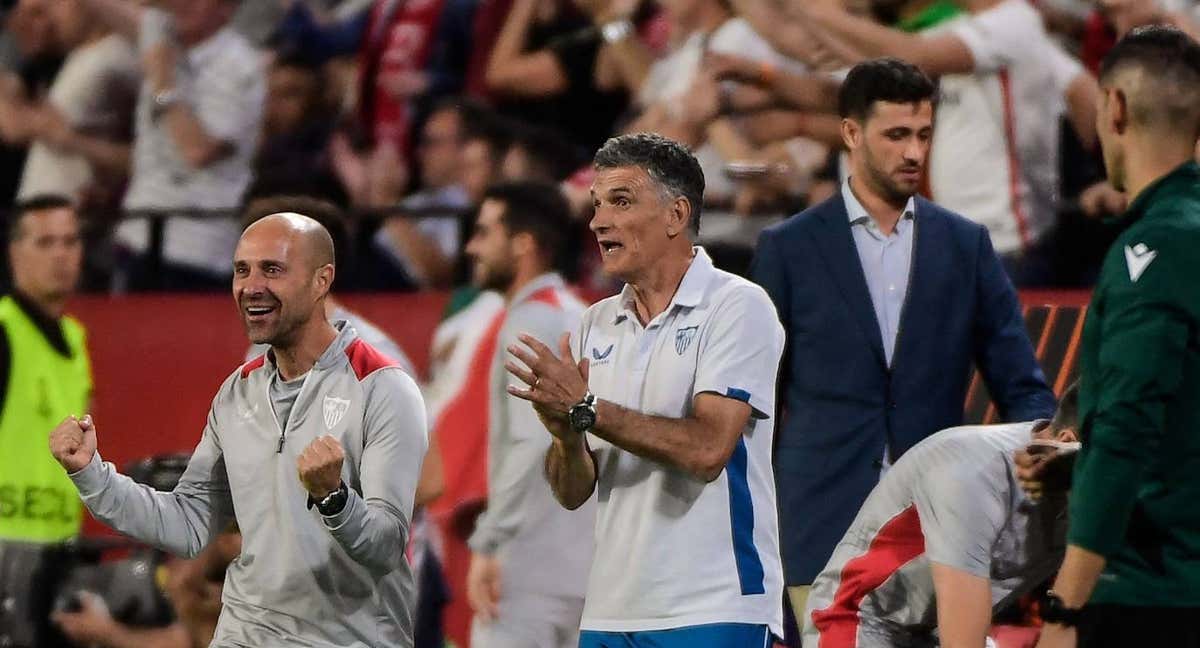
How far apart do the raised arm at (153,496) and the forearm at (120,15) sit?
6.15 metres

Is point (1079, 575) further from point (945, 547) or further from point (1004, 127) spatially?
point (1004, 127)

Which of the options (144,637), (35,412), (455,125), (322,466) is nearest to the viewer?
(322,466)

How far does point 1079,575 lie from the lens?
3.78 m

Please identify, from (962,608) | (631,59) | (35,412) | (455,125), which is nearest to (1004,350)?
(962,608)

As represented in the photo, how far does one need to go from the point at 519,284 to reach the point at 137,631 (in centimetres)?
214

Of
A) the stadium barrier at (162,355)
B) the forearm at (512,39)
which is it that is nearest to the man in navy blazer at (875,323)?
the stadium barrier at (162,355)

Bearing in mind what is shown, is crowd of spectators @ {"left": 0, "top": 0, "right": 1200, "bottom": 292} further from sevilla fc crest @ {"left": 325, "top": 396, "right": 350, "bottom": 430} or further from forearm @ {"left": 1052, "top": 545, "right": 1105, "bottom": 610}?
forearm @ {"left": 1052, "top": 545, "right": 1105, "bottom": 610}

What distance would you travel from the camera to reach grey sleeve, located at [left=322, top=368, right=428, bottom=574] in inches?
177

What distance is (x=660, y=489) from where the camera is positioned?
482 centimetres

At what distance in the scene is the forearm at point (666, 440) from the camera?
462cm

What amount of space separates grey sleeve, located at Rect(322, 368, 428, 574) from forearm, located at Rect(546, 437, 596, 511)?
0.32 m

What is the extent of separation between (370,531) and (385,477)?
0.71 ft

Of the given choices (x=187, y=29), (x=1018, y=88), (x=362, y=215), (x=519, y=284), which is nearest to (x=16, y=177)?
(x=187, y=29)

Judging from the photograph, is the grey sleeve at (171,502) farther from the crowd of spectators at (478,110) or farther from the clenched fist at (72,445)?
the crowd of spectators at (478,110)
